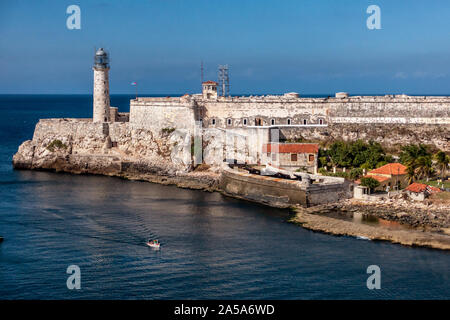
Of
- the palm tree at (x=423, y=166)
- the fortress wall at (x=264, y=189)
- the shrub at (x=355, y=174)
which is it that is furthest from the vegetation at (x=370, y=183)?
the fortress wall at (x=264, y=189)

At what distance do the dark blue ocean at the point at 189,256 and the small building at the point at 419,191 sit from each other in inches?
250

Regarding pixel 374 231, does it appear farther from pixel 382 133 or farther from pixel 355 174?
pixel 382 133

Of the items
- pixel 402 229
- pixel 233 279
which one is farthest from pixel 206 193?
pixel 233 279

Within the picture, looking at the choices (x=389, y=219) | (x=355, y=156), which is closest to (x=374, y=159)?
(x=355, y=156)

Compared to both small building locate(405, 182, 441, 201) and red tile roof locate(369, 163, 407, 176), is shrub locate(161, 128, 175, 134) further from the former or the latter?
small building locate(405, 182, 441, 201)

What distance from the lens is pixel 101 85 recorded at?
45.5 meters

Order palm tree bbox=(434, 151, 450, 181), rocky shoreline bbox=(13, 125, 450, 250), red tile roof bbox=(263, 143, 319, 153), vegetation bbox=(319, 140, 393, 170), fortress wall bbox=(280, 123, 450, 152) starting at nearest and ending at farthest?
rocky shoreline bbox=(13, 125, 450, 250)
palm tree bbox=(434, 151, 450, 181)
vegetation bbox=(319, 140, 393, 170)
red tile roof bbox=(263, 143, 319, 153)
fortress wall bbox=(280, 123, 450, 152)

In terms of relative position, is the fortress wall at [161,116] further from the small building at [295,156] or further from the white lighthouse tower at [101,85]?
the small building at [295,156]

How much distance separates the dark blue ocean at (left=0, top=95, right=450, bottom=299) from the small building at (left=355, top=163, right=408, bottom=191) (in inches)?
245

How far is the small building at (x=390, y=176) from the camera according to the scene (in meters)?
31.7

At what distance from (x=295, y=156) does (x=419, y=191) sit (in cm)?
989

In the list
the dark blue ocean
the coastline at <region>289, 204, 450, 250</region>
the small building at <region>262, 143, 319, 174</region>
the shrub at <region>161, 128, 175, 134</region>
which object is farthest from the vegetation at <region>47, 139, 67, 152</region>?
the coastline at <region>289, 204, 450, 250</region>

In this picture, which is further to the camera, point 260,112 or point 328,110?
point 260,112

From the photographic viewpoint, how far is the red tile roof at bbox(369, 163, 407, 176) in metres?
32.2
